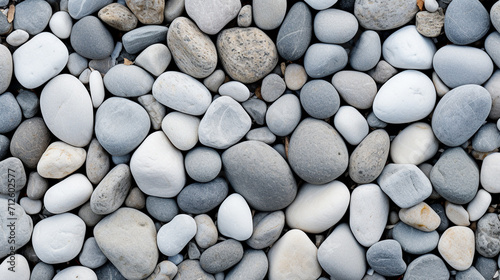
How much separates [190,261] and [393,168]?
70cm

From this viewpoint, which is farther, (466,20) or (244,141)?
(244,141)

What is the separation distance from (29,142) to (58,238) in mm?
310

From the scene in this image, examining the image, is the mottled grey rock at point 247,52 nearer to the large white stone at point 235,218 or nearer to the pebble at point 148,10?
the pebble at point 148,10

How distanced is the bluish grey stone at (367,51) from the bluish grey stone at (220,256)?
2.24 feet

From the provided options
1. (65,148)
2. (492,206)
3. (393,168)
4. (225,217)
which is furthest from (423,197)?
(65,148)

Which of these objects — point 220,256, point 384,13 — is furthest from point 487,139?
point 220,256

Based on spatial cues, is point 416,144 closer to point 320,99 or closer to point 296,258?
point 320,99

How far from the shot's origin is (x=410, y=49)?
4.01ft

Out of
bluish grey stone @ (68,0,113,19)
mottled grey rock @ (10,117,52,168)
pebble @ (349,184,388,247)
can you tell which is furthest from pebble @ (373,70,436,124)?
mottled grey rock @ (10,117,52,168)

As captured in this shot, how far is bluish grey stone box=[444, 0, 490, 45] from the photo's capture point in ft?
3.85

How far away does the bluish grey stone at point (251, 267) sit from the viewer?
1244 mm

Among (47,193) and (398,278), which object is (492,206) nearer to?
(398,278)

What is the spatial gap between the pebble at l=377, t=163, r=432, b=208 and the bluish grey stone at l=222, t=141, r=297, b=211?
293mm

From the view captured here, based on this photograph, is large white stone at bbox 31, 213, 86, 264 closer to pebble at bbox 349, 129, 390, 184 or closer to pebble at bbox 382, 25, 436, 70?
pebble at bbox 349, 129, 390, 184
